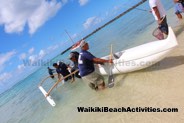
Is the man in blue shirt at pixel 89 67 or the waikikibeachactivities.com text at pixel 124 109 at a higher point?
the man in blue shirt at pixel 89 67

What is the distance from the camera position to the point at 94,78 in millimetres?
7969

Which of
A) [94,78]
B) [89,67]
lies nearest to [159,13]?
[89,67]

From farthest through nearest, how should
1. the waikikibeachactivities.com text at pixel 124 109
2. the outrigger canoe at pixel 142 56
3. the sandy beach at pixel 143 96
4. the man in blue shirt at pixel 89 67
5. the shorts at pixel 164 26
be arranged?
the shorts at pixel 164 26 < the man in blue shirt at pixel 89 67 < the outrigger canoe at pixel 142 56 < the sandy beach at pixel 143 96 < the waikikibeachactivities.com text at pixel 124 109

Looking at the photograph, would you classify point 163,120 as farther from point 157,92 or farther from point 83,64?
point 83,64

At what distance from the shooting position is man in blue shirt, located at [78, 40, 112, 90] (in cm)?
750

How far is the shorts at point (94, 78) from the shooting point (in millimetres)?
7871

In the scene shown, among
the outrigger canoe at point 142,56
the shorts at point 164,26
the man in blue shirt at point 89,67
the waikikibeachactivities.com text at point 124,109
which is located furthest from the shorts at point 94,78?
the shorts at point 164,26

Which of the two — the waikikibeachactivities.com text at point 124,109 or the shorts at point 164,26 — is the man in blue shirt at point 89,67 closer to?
the waikikibeachactivities.com text at point 124,109

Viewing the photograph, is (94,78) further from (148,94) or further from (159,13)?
(159,13)

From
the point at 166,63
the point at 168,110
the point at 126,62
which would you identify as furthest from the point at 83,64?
the point at 168,110

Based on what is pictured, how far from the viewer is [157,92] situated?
5.59 metres

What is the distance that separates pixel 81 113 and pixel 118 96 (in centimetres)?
146

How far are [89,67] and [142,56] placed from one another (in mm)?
1935

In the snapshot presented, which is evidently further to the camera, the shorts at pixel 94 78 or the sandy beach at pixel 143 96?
the shorts at pixel 94 78
